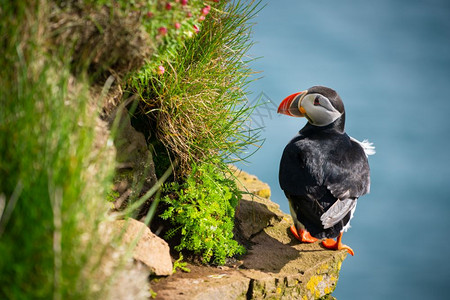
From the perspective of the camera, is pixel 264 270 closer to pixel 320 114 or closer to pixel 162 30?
pixel 320 114

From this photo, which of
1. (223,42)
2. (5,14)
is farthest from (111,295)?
(223,42)

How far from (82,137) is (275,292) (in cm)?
248

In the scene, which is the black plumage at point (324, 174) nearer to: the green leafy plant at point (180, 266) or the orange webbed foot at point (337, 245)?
the orange webbed foot at point (337, 245)

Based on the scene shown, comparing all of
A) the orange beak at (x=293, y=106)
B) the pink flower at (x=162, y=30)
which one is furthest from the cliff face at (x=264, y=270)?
the pink flower at (x=162, y=30)

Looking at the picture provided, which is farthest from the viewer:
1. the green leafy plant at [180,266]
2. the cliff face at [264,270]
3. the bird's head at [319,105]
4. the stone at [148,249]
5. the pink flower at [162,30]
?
the bird's head at [319,105]

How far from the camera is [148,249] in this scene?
342cm

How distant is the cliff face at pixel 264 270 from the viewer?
3.60m

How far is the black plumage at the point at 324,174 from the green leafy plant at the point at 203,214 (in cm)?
72

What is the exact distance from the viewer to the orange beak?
4.91m

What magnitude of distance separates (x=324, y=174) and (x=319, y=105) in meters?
0.79

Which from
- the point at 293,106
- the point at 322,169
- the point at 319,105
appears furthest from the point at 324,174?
the point at 293,106

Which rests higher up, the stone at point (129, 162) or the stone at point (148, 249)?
the stone at point (129, 162)

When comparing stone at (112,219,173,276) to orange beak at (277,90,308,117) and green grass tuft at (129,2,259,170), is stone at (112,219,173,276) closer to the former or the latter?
green grass tuft at (129,2,259,170)

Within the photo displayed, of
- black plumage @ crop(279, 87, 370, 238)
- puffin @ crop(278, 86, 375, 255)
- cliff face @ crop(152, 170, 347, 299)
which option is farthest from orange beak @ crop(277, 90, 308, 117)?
cliff face @ crop(152, 170, 347, 299)
